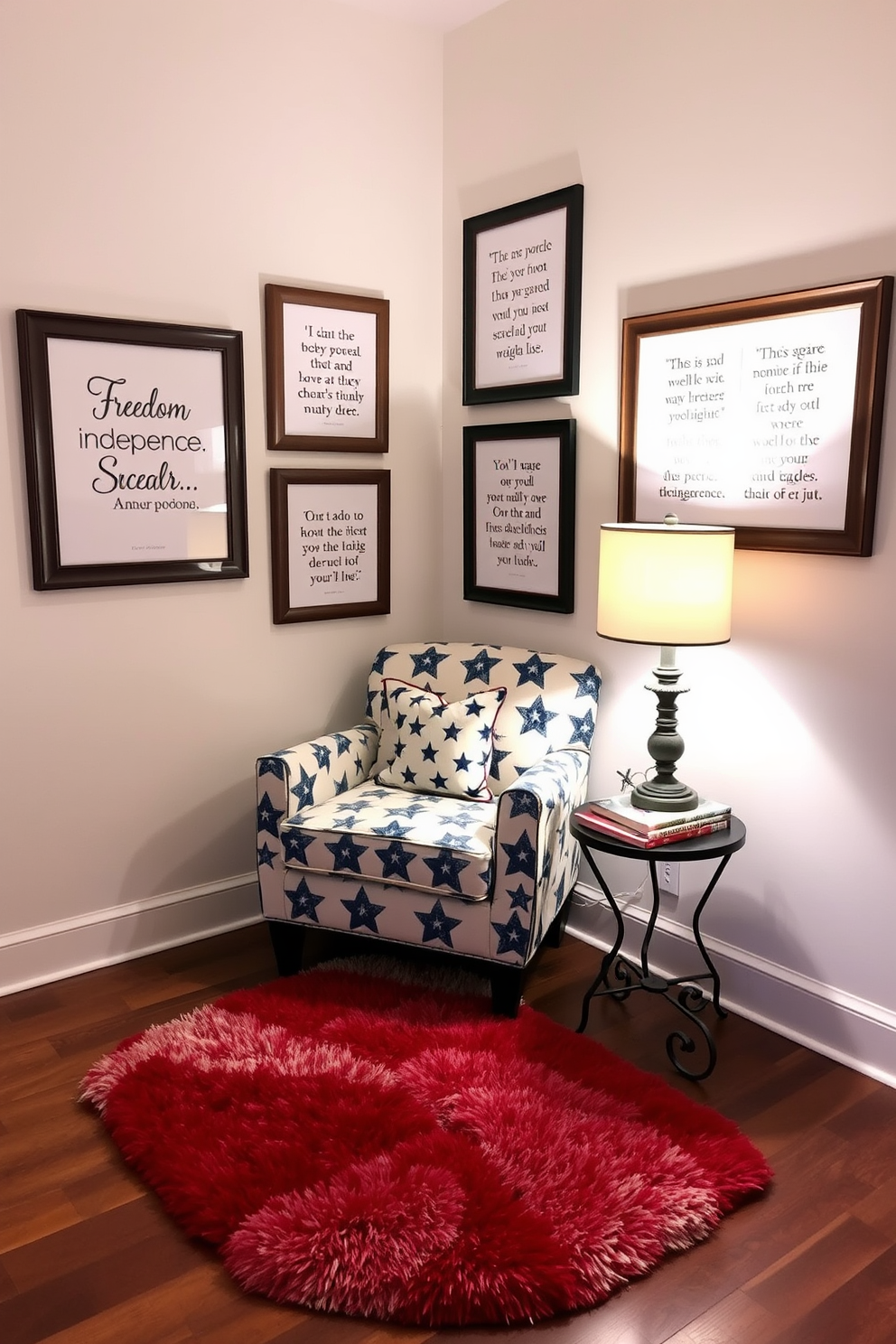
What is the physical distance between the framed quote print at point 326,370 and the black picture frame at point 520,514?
0.34 metres

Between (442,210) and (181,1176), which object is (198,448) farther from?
(181,1176)

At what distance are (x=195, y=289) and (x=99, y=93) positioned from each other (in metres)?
0.51

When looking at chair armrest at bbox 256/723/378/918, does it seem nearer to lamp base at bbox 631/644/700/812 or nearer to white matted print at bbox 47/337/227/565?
white matted print at bbox 47/337/227/565

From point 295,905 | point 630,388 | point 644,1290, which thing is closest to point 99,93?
point 630,388

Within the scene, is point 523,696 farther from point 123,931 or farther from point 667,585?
point 123,931

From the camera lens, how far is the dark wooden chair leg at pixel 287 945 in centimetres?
276

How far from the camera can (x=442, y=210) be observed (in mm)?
3395

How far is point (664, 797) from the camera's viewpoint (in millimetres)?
2500

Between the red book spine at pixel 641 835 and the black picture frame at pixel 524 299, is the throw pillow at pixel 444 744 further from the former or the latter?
the black picture frame at pixel 524 299

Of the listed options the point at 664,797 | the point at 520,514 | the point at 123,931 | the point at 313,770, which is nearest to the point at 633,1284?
the point at 664,797

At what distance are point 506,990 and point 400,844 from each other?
1.43 ft

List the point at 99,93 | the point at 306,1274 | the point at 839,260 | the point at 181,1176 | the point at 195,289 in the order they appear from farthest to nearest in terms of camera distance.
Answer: the point at 195,289
the point at 99,93
the point at 839,260
the point at 181,1176
the point at 306,1274

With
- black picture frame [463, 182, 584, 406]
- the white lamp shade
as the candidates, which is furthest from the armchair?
black picture frame [463, 182, 584, 406]

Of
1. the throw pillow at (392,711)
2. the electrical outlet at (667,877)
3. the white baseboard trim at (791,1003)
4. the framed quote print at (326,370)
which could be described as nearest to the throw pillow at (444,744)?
the throw pillow at (392,711)
